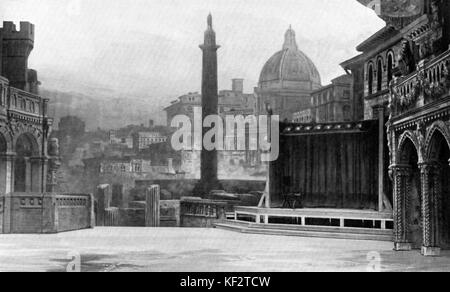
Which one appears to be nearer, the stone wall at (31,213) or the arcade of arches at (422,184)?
the arcade of arches at (422,184)

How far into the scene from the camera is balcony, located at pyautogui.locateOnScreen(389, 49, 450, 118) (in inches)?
493

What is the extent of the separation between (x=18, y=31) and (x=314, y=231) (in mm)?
9942

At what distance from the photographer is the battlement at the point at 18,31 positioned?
58.8 ft

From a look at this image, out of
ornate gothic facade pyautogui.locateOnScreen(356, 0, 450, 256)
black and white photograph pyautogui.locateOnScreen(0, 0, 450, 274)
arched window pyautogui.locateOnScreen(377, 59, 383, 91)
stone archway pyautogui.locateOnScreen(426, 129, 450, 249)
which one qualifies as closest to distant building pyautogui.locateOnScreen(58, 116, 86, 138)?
black and white photograph pyautogui.locateOnScreen(0, 0, 450, 274)

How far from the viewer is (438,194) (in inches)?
540

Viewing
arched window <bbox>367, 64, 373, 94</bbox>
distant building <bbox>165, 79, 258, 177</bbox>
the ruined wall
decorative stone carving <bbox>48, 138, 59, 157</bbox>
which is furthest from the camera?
arched window <bbox>367, 64, 373, 94</bbox>

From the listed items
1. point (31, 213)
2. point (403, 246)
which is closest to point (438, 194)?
point (403, 246)

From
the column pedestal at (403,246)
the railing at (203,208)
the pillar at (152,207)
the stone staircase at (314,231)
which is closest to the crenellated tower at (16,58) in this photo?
the pillar at (152,207)

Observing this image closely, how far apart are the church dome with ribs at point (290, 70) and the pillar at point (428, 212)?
510 cm

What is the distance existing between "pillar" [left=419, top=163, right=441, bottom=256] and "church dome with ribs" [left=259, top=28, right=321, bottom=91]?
510cm

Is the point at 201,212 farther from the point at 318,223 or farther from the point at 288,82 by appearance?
the point at 288,82

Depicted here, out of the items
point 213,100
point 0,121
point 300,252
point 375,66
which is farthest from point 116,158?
point 300,252

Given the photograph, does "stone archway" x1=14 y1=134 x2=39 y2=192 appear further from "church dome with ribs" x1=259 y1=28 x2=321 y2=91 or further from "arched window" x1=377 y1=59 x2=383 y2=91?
"arched window" x1=377 y1=59 x2=383 y2=91

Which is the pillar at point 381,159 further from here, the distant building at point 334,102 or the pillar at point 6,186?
the pillar at point 6,186
